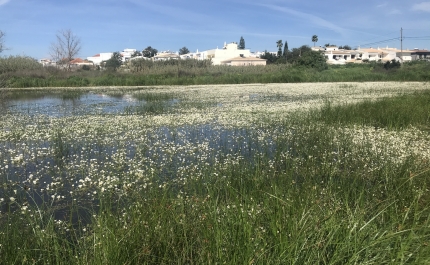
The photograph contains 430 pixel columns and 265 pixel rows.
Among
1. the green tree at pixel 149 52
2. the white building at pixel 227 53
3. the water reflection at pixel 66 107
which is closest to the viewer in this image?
the water reflection at pixel 66 107

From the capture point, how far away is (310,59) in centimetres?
4519

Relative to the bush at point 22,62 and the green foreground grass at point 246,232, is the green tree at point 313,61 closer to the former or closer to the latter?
the bush at point 22,62

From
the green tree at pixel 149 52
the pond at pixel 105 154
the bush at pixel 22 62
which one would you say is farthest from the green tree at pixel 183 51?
the pond at pixel 105 154

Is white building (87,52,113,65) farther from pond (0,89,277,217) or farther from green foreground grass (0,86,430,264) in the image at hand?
green foreground grass (0,86,430,264)

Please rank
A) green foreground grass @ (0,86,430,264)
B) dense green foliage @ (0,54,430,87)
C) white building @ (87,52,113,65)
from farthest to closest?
white building @ (87,52,113,65) < dense green foliage @ (0,54,430,87) < green foreground grass @ (0,86,430,264)

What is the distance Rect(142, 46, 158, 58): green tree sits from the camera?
117m

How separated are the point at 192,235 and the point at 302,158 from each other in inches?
144

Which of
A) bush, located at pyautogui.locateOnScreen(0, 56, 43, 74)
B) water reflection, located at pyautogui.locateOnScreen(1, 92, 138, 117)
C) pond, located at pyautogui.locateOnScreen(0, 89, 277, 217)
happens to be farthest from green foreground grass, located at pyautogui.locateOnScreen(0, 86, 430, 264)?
bush, located at pyautogui.locateOnScreen(0, 56, 43, 74)

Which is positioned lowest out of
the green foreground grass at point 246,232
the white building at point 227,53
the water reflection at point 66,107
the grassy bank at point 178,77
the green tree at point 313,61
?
the green foreground grass at point 246,232

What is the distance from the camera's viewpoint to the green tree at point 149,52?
116562 millimetres

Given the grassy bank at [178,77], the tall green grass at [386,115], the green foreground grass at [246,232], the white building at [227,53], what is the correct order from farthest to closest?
the white building at [227,53]
the grassy bank at [178,77]
the tall green grass at [386,115]
the green foreground grass at [246,232]

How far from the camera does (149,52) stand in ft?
385

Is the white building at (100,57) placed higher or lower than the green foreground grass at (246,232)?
higher

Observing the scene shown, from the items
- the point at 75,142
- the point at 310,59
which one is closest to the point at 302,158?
the point at 75,142
